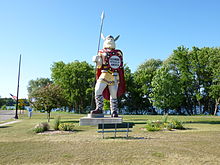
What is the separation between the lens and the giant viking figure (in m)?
14.5

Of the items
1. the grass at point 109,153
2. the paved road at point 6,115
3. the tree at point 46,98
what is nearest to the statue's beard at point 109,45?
the tree at point 46,98

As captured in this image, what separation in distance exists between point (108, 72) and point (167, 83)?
24.2 metres

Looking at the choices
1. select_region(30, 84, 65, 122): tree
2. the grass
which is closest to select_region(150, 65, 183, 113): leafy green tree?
select_region(30, 84, 65, 122): tree

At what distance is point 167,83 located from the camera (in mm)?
36500

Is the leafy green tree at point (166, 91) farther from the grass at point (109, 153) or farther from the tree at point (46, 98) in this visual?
the grass at point (109, 153)

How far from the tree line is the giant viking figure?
17.5 meters

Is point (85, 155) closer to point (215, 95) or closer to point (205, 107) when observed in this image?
point (215, 95)

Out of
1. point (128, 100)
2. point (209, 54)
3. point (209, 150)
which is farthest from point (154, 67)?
point (209, 150)

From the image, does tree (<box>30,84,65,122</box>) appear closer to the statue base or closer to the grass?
the statue base

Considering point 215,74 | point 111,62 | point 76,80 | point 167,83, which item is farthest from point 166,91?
point 111,62

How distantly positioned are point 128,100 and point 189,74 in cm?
1504

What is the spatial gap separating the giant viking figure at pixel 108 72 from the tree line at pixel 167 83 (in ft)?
57.3

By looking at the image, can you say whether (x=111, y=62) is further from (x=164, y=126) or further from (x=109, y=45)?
(x=164, y=126)

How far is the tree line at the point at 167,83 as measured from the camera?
3659cm
